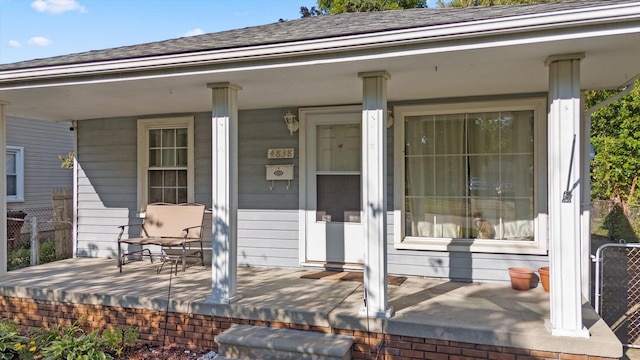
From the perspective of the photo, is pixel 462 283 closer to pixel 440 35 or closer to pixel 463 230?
pixel 463 230

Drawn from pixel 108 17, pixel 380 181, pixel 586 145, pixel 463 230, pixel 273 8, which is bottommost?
pixel 463 230

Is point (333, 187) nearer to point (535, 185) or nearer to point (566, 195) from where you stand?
point (535, 185)

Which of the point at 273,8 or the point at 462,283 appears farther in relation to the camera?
the point at 273,8

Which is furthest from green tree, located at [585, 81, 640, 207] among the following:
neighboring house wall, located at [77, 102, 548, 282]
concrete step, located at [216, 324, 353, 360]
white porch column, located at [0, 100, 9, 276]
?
white porch column, located at [0, 100, 9, 276]

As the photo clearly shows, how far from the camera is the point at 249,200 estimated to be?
5773 millimetres

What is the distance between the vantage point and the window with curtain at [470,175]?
15.8 feet

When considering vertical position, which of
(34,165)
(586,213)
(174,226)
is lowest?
(174,226)

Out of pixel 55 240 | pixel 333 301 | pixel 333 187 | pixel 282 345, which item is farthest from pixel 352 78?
pixel 55 240

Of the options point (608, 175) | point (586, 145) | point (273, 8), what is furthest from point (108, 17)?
point (608, 175)

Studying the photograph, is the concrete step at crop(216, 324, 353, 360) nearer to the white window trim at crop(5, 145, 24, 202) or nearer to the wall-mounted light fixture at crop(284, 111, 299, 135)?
the wall-mounted light fixture at crop(284, 111, 299, 135)

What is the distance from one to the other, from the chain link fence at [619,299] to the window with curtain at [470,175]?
93cm

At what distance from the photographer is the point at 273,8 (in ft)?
62.4

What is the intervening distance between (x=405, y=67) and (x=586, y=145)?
7.97ft

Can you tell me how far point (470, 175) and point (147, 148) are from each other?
4.46 meters
